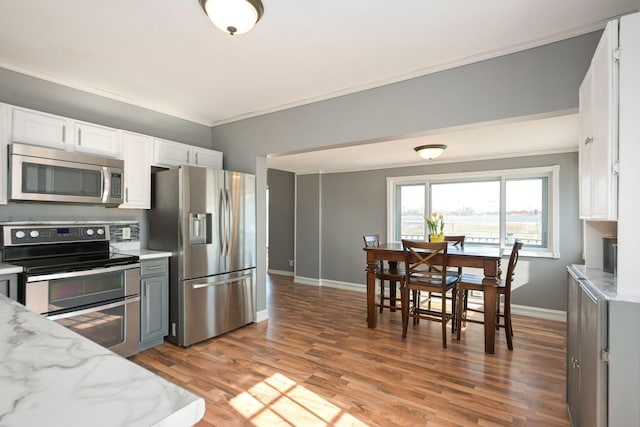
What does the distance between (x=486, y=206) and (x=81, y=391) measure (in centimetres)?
540

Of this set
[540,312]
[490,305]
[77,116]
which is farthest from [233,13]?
[540,312]

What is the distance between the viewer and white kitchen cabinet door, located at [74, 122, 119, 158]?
112 inches

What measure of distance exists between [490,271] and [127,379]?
3.16 metres

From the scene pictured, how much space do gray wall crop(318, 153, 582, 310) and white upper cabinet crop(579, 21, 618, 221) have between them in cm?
316

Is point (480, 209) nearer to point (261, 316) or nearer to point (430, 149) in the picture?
point (430, 149)

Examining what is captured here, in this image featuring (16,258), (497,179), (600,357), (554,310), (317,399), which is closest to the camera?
(600,357)

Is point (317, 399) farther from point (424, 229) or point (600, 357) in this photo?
point (424, 229)

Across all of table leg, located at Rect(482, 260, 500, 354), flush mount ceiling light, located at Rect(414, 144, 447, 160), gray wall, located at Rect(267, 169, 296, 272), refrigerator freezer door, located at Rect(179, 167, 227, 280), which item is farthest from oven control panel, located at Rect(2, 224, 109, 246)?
gray wall, located at Rect(267, 169, 296, 272)

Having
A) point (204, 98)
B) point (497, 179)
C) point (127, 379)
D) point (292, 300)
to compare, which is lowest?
point (292, 300)

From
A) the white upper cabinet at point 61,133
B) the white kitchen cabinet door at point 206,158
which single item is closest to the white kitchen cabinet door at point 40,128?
the white upper cabinet at point 61,133

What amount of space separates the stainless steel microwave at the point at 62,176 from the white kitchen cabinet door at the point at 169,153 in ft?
1.44

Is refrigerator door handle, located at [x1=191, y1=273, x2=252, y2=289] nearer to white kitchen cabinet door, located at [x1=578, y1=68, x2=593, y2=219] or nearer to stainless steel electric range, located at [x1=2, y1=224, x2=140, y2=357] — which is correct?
stainless steel electric range, located at [x1=2, y1=224, x2=140, y2=357]

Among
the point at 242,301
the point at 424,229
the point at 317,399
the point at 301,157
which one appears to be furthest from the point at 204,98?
the point at 424,229

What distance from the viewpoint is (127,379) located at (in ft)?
2.33
